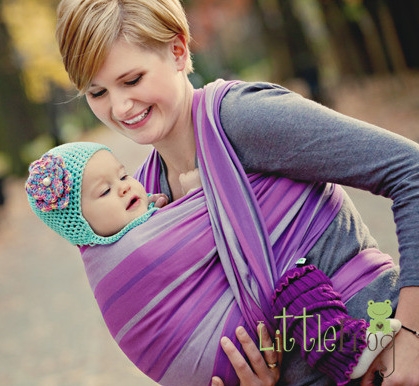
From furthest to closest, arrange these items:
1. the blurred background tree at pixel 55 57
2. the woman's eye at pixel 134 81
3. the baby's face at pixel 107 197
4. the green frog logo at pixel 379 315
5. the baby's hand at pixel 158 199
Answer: the blurred background tree at pixel 55 57 → the baby's hand at pixel 158 199 → the baby's face at pixel 107 197 → the woman's eye at pixel 134 81 → the green frog logo at pixel 379 315

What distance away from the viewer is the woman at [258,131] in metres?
1.81

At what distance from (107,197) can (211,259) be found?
42cm

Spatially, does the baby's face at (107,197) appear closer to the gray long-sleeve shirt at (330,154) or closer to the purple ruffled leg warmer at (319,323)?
the gray long-sleeve shirt at (330,154)

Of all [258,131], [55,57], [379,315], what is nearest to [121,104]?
Answer: [258,131]

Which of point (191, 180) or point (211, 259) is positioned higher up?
point (191, 180)

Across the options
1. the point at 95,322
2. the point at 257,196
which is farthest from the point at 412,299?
the point at 95,322

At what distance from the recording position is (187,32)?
219cm

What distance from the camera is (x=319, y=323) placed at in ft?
5.96

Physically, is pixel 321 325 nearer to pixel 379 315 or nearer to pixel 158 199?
pixel 379 315

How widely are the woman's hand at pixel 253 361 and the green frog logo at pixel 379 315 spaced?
300 millimetres

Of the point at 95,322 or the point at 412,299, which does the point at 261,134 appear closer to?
the point at 412,299

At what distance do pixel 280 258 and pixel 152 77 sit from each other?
2.18 ft

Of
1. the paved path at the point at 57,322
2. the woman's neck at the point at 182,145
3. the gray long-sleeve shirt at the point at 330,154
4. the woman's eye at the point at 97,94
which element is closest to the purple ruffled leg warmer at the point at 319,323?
the gray long-sleeve shirt at the point at 330,154

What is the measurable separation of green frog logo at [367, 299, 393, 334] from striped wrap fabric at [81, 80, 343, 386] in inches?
9.9
